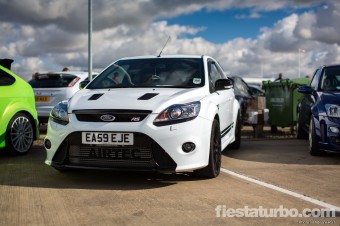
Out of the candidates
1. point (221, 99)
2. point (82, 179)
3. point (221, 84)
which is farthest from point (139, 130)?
point (221, 99)

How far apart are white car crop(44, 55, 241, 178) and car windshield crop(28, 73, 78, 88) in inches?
223

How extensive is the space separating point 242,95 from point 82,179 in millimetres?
8368

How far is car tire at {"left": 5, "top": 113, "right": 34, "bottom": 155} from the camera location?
729cm

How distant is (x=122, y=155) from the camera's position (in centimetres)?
499

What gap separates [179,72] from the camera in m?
6.18

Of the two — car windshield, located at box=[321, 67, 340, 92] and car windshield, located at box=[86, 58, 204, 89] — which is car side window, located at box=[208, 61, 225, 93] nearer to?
car windshield, located at box=[86, 58, 204, 89]

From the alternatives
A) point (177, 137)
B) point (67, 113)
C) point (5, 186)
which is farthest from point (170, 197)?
point (5, 186)

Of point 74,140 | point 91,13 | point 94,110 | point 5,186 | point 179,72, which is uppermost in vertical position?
point 91,13

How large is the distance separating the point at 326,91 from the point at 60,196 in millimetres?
4945

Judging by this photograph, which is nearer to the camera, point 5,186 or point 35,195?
point 35,195

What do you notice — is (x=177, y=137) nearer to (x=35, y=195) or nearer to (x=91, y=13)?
(x=35, y=195)

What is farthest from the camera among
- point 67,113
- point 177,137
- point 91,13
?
point 91,13

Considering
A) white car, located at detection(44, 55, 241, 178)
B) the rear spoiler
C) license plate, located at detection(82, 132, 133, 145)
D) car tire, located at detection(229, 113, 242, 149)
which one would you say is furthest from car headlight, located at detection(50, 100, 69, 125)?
car tire, located at detection(229, 113, 242, 149)

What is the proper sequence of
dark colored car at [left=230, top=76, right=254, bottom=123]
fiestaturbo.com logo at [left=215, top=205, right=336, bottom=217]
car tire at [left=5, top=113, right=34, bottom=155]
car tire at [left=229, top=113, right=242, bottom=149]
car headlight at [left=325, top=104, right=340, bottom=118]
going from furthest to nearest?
dark colored car at [left=230, top=76, right=254, bottom=123], car tire at [left=229, top=113, right=242, bottom=149], car tire at [left=5, top=113, right=34, bottom=155], car headlight at [left=325, top=104, right=340, bottom=118], fiestaturbo.com logo at [left=215, top=205, right=336, bottom=217]
